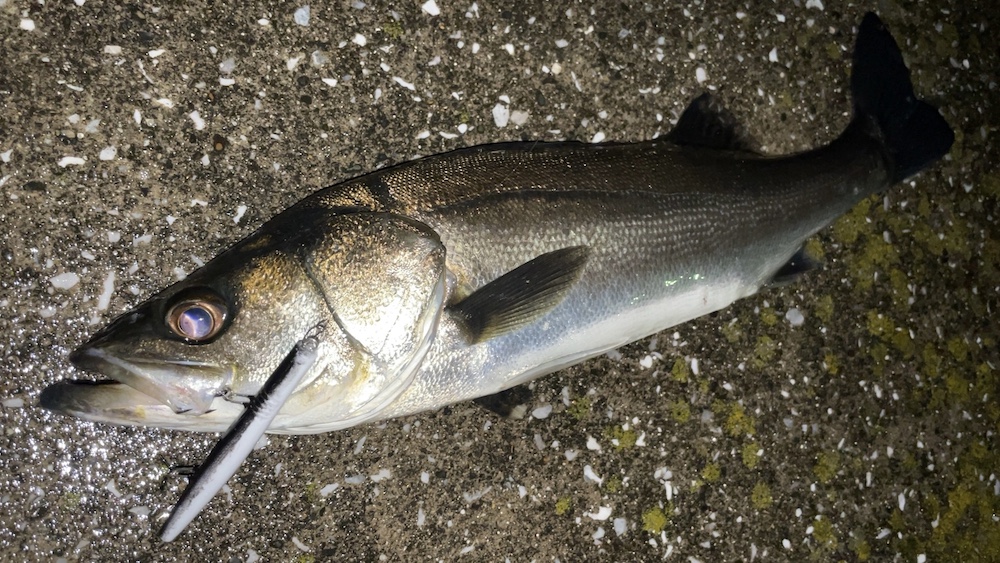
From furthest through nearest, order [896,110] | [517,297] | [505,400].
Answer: [896,110] → [505,400] → [517,297]

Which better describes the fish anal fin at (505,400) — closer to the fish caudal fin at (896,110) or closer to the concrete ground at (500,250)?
the concrete ground at (500,250)

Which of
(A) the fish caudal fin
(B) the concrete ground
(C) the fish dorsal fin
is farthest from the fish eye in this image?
(A) the fish caudal fin

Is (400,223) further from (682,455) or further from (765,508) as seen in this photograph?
(765,508)

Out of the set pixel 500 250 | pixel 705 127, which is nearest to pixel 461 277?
pixel 500 250

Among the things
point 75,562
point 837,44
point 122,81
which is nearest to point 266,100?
point 122,81

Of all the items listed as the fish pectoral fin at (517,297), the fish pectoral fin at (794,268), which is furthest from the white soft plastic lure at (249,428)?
the fish pectoral fin at (794,268)

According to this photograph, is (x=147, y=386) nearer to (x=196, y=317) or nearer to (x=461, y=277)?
(x=196, y=317)
